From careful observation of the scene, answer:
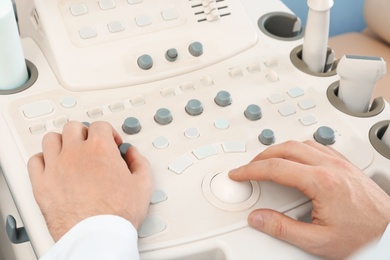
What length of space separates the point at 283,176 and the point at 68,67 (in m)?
0.31

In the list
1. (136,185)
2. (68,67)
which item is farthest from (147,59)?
(136,185)

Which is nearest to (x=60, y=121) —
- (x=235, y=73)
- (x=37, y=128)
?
(x=37, y=128)

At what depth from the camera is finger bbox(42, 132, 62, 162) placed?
63 centimetres

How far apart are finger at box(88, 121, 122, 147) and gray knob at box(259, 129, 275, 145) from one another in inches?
6.6

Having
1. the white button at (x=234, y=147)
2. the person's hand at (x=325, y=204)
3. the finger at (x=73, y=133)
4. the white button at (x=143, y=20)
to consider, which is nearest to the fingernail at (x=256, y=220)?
the person's hand at (x=325, y=204)

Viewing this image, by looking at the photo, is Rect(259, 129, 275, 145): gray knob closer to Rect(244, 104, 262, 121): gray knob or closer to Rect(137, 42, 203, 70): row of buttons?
Rect(244, 104, 262, 121): gray knob

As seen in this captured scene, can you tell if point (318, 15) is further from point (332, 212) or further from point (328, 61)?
point (332, 212)

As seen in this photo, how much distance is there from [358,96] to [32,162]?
Answer: 1.35ft

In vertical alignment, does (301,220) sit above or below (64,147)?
below

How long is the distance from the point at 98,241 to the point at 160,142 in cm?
17

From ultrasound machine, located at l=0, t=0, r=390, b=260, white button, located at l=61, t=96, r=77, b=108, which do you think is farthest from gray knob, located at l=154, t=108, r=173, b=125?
white button, located at l=61, t=96, r=77, b=108

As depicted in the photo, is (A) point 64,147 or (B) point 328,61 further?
(B) point 328,61

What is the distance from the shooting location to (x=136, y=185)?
0.61 metres

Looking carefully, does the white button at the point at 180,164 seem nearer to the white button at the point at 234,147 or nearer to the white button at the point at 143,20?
the white button at the point at 234,147
